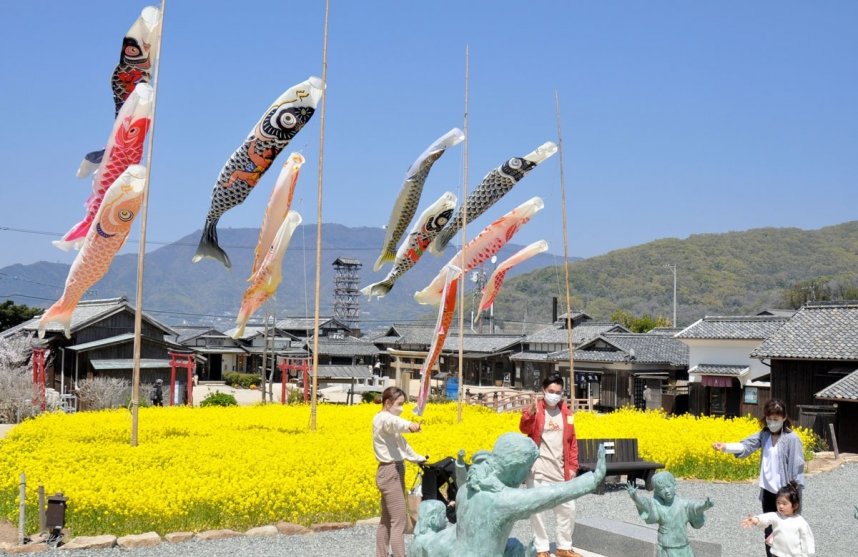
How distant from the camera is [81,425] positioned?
1683 centimetres

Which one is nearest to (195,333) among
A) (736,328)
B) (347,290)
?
(347,290)

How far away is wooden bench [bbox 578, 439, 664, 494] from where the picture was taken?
1270cm

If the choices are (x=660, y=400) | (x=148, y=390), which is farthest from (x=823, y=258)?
(x=148, y=390)

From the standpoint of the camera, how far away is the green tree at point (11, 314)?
46688 millimetres

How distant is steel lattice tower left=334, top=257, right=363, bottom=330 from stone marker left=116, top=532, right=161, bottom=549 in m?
73.3

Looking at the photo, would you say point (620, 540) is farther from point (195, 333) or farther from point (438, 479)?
point (195, 333)

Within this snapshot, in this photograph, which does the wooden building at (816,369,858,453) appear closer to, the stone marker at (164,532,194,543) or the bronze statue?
the stone marker at (164,532,194,543)

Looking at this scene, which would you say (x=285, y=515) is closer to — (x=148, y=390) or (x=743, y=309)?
(x=148, y=390)

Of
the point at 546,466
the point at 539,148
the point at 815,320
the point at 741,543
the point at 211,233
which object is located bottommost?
the point at 741,543

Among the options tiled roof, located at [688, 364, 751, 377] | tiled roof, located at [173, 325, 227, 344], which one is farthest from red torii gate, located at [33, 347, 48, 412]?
tiled roof, located at [173, 325, 227, 344]

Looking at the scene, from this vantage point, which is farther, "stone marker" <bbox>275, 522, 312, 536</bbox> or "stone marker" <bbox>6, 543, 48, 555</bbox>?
"stone marker" <bbox>275, 522, 312, 536</bbox>

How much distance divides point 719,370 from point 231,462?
72.1 ft

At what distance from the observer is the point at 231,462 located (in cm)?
1167

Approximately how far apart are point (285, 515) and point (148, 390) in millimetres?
20858
